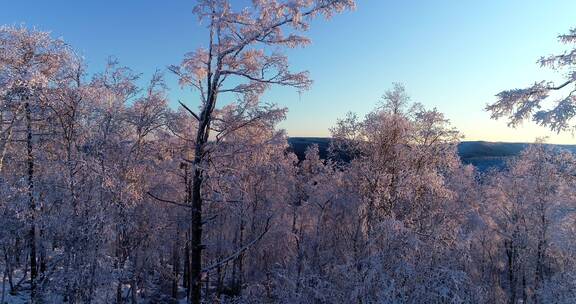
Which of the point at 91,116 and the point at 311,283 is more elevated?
the point at 91,116

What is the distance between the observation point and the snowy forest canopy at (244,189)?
8.30m

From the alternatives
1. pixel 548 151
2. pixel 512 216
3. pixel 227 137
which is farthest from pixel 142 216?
pixel 548 151

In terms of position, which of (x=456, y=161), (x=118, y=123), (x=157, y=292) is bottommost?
(x=157, y=292)

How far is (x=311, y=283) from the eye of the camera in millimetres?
9164

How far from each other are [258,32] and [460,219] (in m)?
14.0

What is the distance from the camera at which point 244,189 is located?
10.6 meters

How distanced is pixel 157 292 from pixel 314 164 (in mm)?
12771

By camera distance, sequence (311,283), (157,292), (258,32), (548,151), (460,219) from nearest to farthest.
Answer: (258,32), (311,283), (460,219), (548,151), (157,292)

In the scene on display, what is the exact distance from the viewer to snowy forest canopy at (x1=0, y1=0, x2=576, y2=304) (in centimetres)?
830

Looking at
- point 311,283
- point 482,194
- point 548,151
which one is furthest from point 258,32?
point 482,194

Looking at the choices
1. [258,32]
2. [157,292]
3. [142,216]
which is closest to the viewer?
[258,32]

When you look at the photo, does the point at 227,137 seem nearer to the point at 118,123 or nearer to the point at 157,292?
the point at 118,123

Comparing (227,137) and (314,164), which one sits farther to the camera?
(314,164)

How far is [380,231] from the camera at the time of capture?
851 centimetres
